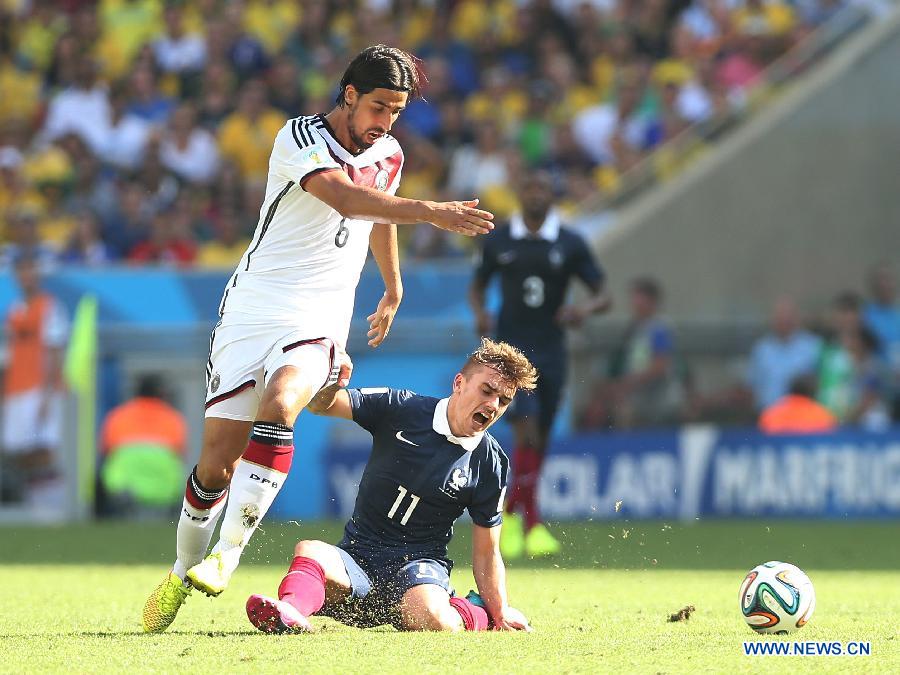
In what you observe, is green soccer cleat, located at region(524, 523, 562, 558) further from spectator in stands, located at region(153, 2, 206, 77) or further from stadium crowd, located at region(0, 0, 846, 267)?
spectator in stands, located at region(153, 2, 206, 77)

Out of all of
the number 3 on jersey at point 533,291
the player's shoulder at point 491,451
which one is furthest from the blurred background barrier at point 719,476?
the player's shoulder at point 491,451

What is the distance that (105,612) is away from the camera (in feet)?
21.7

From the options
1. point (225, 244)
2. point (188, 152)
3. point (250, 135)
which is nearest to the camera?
point (225, 244)

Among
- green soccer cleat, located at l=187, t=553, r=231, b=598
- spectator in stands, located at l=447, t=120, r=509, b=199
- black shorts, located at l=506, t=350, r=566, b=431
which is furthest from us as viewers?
spectator in stands, located at l=447, t=120, r=509, b=199

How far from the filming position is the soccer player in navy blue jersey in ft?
19.1

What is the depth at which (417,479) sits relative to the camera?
6.03 metres

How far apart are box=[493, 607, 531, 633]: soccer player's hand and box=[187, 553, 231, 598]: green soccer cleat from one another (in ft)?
3.36

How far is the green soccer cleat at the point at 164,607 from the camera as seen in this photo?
581cm

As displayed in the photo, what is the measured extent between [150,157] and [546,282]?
631 cm

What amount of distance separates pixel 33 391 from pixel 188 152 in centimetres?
308

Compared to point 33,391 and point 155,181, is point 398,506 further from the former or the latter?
point 155,181

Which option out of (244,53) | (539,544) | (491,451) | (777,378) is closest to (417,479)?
(491,451)

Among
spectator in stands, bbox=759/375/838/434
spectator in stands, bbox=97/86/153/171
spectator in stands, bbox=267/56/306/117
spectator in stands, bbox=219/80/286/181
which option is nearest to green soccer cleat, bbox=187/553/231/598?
spectator in stands, bbox=759/375/838/434

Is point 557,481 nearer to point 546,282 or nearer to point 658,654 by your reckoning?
point 546,282
